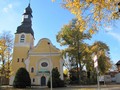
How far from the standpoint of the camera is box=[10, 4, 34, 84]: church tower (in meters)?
53.2

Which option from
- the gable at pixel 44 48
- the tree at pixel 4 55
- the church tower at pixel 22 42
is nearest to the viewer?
the tree at pixel 4 55

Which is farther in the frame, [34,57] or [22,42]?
[22,42]

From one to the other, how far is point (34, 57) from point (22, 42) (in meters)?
5.83

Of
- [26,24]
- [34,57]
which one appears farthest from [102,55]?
[26,24]

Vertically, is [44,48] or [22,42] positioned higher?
[22,42]

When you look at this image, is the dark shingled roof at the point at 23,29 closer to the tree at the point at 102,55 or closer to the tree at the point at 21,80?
the tree at the point at 102,55

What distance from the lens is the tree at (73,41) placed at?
48656 mm

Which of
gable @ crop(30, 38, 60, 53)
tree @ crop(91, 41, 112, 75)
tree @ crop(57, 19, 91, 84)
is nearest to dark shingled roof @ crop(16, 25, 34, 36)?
gable @ crop(30, 38, 60, 53)

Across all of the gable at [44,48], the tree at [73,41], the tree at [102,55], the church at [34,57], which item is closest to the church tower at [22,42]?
the church at [34,57]

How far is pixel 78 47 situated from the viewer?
49156 mm

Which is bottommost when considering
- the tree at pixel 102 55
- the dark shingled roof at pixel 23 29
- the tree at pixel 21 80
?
the tree at pixel 21 80

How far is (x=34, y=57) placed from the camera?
51.7m

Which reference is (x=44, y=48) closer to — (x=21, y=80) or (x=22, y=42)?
(x=22, y=42)

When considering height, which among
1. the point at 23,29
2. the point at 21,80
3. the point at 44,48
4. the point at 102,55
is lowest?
the point at 21,80
